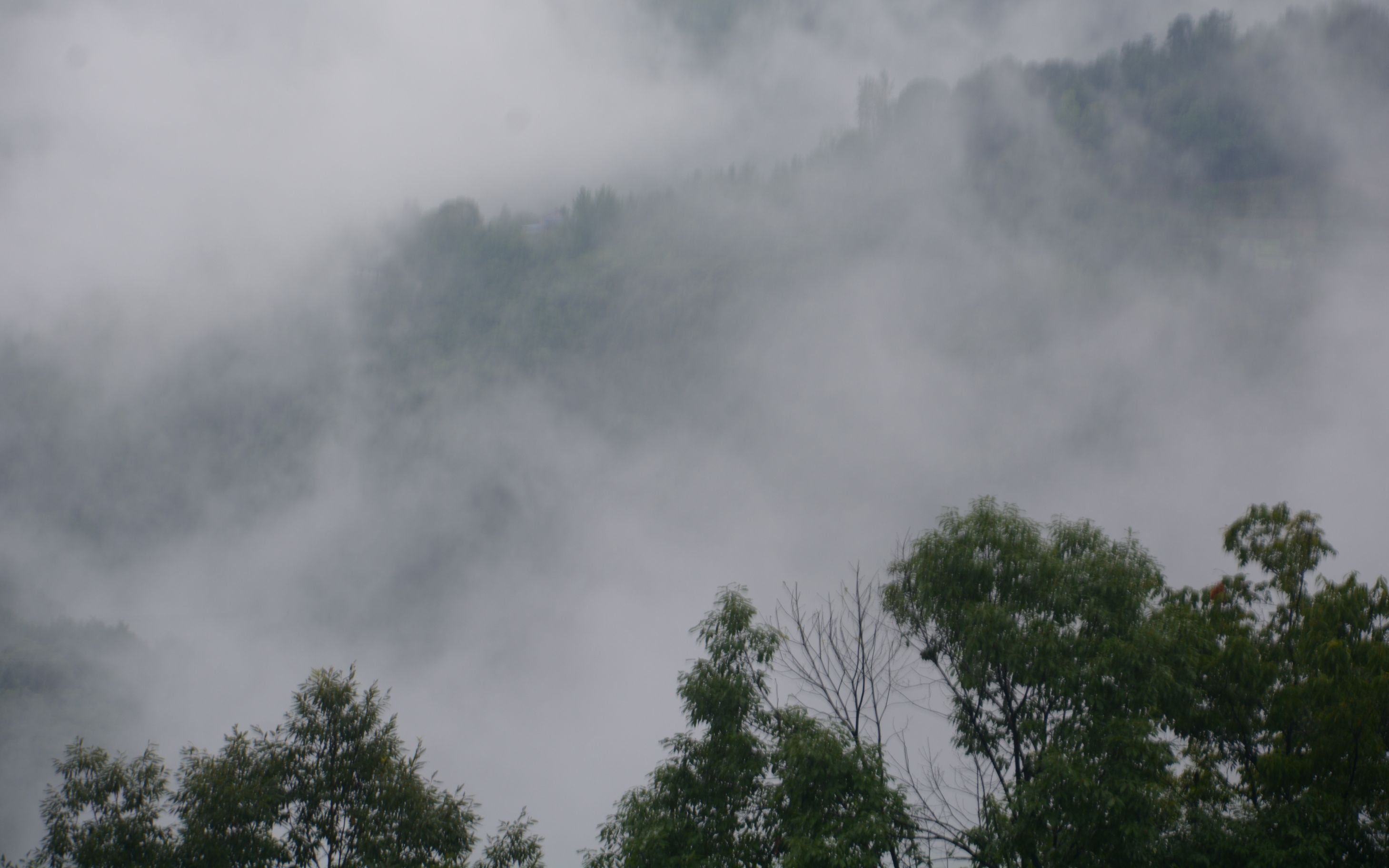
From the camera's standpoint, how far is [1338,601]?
14430mm

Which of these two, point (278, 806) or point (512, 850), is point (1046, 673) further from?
point (278, 806)

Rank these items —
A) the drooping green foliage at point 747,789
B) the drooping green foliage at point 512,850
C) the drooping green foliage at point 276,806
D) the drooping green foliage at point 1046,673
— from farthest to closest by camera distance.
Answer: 1. the drooping green foliage at point 512,850
2. the drooping green foliage at point 276,806
3. the drooping green foliage at point 747,789
4. the drooping green foliage at point 1046,673

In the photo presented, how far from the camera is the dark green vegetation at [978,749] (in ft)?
43.2

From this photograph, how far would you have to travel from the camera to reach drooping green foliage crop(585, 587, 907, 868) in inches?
515

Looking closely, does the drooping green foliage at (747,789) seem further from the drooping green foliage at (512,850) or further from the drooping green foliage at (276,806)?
the drooping green foliage at (276,806)

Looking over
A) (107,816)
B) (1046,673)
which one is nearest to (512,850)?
(107,816)

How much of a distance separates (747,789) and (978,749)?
4040mm

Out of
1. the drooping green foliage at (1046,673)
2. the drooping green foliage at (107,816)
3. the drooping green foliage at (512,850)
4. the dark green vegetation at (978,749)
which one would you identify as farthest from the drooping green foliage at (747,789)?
the drooping green foliage at (107,816)

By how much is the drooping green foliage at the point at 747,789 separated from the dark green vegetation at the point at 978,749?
0.13 ft

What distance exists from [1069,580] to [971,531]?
1.63 m

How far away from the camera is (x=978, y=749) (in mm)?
15359

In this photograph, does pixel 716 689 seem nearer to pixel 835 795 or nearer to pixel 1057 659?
pixel 835 795

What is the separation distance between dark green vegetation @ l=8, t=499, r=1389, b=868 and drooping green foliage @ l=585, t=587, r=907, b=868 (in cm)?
4

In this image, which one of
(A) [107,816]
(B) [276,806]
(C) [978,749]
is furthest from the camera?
(A) [107,816]
